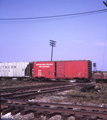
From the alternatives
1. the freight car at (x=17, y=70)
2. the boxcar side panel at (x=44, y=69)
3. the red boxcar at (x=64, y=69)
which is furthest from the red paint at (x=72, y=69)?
the freight car at (x=17, y=70)

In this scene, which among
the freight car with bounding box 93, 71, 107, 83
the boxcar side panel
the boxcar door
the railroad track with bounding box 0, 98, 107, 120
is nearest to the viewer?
the railroad track with bounding box 0, 98, 107, 120

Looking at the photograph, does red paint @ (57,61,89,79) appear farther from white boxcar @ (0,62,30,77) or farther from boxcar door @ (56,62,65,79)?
white boxcar @ (0,62,30,77)

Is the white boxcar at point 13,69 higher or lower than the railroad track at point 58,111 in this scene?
higher

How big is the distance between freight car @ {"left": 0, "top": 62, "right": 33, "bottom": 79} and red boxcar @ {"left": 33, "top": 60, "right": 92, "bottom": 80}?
1.85 m

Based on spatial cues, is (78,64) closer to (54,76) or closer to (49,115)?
(54,76)

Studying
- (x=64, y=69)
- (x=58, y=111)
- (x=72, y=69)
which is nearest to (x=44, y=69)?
(x=64, y=69)

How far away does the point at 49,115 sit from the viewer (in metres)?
4.52

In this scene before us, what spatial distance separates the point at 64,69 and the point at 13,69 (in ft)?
33.4

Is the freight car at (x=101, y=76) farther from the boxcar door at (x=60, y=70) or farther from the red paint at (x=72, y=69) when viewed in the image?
the boxcar door at (x=60, y=70)

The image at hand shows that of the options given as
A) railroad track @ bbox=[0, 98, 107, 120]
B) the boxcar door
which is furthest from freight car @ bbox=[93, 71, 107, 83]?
railroad track @ bbox=[0, 98, 107, 120]

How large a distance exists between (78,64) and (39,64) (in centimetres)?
691

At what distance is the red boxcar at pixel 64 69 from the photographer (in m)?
22.5

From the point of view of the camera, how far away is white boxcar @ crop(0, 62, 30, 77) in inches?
1053

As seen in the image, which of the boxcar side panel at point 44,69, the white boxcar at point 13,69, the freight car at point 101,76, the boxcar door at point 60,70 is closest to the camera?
the freight car at point 101,76
